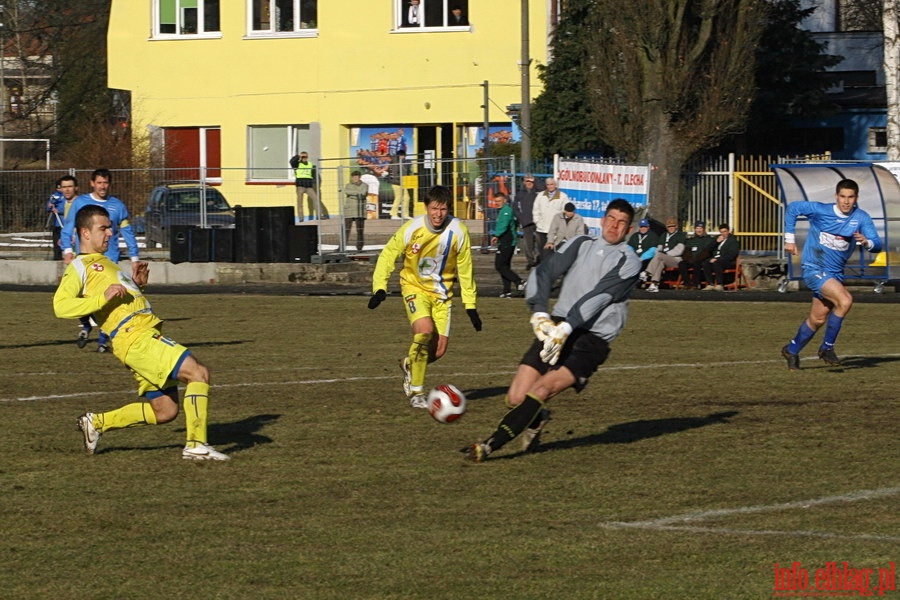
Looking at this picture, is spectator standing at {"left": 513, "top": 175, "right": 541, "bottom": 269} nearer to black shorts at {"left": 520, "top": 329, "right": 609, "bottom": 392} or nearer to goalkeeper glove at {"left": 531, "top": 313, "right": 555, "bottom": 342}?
black shorts at {"left": 520, "top": 329, "right": 609, "bottom": 392}

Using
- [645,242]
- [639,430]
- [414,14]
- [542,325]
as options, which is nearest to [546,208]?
[645,242]

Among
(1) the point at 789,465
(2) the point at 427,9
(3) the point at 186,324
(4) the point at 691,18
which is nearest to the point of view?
(1) the point at 789,465

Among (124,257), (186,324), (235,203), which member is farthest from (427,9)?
(186,324)

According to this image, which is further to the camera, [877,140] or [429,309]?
[877,140]

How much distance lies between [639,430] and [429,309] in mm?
2285

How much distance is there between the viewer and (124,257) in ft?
107

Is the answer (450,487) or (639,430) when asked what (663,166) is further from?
(450,487)

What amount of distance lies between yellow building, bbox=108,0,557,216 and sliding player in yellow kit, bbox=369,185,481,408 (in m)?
29.6

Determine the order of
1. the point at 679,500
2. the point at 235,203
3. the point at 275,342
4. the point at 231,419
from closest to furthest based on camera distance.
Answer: the point at 679,500, the point at 231,419, the point at 275,342, the point at 235,203

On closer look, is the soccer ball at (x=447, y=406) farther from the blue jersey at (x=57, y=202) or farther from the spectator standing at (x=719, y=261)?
the blue jersey at (x=57, y=202)

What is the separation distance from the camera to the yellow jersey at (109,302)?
1004cm

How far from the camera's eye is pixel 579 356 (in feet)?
32.9

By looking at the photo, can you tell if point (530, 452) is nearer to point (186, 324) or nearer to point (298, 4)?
point (186, 324)

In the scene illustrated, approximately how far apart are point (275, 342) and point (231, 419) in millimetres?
6603
